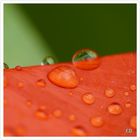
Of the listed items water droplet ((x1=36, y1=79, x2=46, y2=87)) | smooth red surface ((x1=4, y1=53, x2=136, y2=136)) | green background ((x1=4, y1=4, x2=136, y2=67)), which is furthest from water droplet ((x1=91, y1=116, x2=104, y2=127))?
green background ((x1=4, y1=4, x2=136, y2=67))

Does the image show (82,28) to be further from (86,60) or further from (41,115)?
(41,115)

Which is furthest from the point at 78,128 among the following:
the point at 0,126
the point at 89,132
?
the point at 0,126

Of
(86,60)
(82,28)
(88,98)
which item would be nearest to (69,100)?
(88,98)

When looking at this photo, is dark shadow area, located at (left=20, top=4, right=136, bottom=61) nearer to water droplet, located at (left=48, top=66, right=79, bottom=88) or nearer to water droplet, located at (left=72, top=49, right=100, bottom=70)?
water droplet, located at (left=72, top=49, right=100, bottom=70)

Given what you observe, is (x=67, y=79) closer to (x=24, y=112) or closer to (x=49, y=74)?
(x=49, y=74)

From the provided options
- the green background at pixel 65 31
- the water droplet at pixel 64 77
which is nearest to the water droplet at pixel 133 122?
the water droplet at pixel 64 77

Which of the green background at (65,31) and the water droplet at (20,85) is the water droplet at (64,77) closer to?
the water droplet at (20,85)
